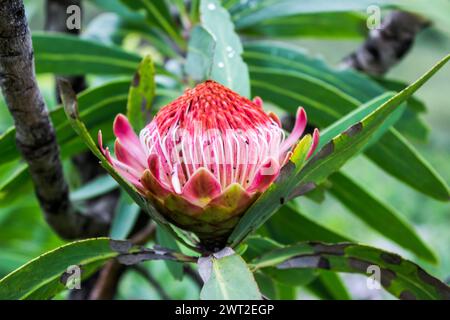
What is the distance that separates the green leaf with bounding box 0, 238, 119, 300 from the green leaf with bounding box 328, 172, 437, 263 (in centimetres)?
43

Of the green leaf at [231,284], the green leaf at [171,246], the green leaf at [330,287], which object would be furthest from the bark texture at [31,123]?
the green leaf at [330,287]

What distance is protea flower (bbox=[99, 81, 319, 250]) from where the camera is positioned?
2.00 ft

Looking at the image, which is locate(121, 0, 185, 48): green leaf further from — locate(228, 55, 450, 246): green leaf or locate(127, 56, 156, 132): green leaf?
locate(228, 55, 450, 246): green leaf

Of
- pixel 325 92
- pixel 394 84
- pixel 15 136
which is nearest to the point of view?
pixel 15 136

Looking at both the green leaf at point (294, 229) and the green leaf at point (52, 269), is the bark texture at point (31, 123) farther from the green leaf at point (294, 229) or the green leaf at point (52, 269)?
the green leaf at point (294, 229)

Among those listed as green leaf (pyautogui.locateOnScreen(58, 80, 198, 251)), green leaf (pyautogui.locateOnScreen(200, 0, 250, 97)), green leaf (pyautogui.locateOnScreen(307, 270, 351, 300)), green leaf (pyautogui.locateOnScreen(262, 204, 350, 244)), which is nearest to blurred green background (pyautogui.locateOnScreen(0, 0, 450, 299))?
green leaf (pyautogui.locateOnScreen(262, 204, 350, 244))

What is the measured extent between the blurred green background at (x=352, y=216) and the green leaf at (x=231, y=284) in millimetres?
376

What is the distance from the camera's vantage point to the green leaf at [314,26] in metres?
1.22

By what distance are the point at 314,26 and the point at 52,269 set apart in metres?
0.76

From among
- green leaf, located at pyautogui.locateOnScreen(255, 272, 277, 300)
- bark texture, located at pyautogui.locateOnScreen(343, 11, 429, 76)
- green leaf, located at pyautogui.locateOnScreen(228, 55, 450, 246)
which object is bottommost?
green leaf, located at pyautogui.locateOnScreen(255, 272, 277, 300)
